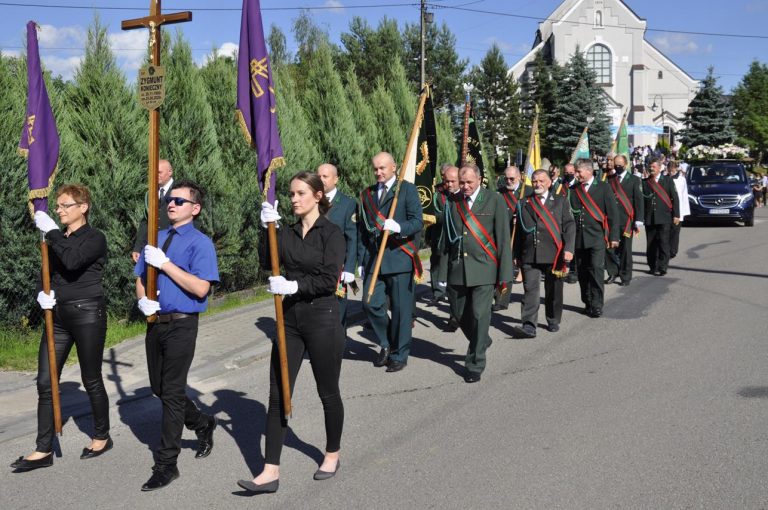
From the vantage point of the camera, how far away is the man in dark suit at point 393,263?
7984mm

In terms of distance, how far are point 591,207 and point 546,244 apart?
6.74 feet

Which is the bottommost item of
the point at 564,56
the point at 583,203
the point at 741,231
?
the point at 741,231

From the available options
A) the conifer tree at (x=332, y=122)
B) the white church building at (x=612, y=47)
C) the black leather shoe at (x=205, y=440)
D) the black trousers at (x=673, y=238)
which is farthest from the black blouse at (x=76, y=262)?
the white church building at (x=612, y=47)

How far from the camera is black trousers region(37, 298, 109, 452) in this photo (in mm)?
5383

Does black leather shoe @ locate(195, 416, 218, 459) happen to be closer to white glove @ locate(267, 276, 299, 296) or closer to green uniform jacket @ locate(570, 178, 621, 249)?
white glove @ locate(267, 276, 299, 296)

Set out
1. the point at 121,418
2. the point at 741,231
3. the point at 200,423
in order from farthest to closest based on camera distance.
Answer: the point at 741,231
the point at 121,418
the point at 200,423

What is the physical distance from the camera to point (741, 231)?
22875mm

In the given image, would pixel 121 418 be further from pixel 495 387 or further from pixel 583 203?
pixel 583 203

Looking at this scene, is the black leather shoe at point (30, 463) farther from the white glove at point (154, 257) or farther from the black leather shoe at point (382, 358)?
the black leather shoe at point (382, 358)

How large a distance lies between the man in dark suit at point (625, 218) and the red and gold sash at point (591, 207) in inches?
68.1

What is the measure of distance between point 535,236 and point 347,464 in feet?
16.4

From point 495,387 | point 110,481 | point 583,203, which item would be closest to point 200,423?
point 110,481

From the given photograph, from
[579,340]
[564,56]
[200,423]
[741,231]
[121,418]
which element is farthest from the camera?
[564,56]

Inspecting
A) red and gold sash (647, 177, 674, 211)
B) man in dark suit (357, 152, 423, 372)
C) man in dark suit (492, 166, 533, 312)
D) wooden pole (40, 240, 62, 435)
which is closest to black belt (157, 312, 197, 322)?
wooden pole (40, 240, 62, 435)
